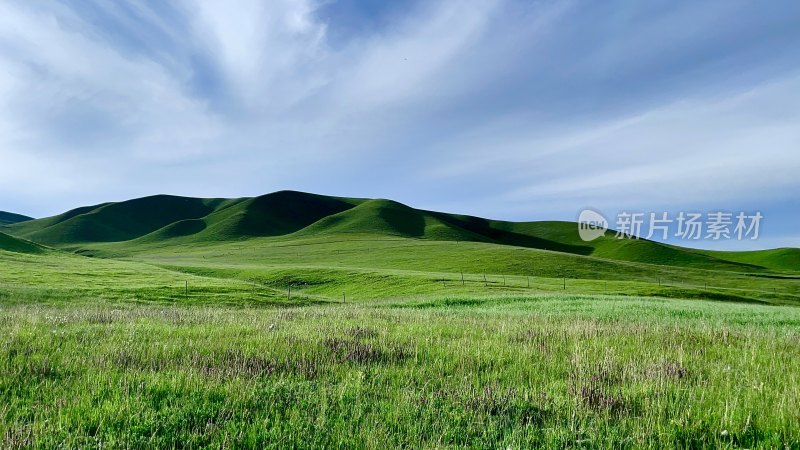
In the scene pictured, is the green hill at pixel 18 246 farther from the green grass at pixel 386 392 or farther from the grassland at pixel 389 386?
the green grass at pixel 386 392

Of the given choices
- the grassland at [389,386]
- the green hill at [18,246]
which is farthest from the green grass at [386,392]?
the green hill at [18,246]

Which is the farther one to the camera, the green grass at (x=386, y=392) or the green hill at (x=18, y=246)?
the green hill at (x=18, y=246)

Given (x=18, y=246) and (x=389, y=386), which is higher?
(x=18, y=246)

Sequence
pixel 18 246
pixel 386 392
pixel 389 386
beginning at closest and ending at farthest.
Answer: pixel 386 392 < pixel 389 386 < pixel 18 246

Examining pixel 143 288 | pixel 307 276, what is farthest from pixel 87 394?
pixel 307 276

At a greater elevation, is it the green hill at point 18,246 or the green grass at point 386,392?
the green hill at point 18,246

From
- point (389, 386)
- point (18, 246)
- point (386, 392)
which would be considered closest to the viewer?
point (386, 392)

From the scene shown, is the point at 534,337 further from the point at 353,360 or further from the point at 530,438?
the point at 530,438

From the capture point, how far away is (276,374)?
694 cm

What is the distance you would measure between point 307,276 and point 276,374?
68728 mm

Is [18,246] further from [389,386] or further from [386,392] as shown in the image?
[386,392]

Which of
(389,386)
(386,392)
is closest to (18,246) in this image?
(389,386)

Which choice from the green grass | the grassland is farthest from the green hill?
the green grass

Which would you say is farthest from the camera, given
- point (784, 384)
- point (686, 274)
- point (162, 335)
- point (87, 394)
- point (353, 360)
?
point (686, 274)
